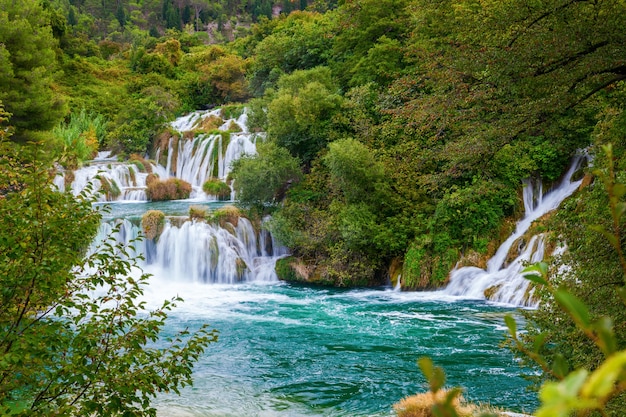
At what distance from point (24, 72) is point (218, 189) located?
886 centimetres

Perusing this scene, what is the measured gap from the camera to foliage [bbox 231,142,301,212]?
60.0ft

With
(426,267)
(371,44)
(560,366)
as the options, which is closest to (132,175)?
(371,44)

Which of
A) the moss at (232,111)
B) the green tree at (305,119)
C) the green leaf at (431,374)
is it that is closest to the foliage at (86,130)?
the moss at (232,111)

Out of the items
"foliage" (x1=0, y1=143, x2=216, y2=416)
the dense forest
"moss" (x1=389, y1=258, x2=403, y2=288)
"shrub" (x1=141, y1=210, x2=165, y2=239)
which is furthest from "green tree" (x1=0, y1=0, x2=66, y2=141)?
"foliage" (x1=0, y1=143, x2=216, y2=416)

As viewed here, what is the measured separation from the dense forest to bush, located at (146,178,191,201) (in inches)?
185

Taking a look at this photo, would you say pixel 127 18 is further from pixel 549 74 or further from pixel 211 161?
pixel 549 74

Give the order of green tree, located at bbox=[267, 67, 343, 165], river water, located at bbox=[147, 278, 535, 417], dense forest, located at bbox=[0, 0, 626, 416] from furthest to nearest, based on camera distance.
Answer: green tree, located at bbox=[267, 67, 343, 165], river water, located at bbox=[147, 278, 535, 417], dense forest, located at bbox=[0, 0, 626, 416]

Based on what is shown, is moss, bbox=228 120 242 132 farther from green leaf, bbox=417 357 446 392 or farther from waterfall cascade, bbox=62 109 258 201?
green leaf, bbox=417 357 446 392

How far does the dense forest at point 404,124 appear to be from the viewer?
605 cm

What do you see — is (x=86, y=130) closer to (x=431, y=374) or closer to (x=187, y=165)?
(x=187, y=165)

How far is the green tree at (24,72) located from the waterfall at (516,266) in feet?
48.5

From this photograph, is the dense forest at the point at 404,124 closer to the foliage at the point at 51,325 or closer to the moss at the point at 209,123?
the foliage at the point at 51,325

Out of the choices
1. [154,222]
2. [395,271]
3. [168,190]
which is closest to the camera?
[395,271]

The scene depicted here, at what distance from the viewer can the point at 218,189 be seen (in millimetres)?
23719
